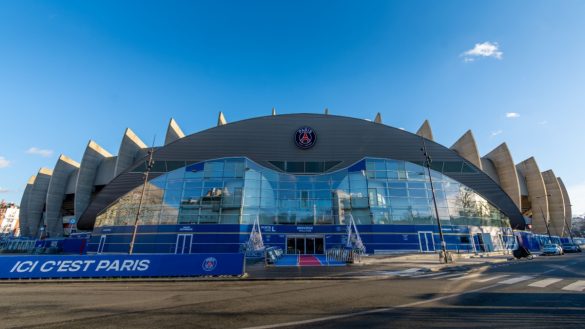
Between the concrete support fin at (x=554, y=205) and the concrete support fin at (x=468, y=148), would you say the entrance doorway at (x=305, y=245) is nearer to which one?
the concrete support fin at (x=468, y=148)

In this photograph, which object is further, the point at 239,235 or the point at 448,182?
the point at 448,182

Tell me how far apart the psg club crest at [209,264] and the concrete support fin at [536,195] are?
70.7m

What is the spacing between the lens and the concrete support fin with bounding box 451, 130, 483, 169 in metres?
49.0

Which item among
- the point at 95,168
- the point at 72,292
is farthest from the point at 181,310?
the point at 95,168

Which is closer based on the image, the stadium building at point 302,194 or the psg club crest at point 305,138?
the stadium building at point 302,194

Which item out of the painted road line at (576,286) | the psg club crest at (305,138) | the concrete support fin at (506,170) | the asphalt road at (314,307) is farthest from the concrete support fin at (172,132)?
the concrete support fin at (506,170)

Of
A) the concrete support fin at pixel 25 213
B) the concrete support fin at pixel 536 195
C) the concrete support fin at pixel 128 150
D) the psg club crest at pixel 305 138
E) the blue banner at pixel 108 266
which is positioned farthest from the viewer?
the concrete support fin at pixel 25 213

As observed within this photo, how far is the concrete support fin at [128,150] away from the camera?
50.9 metres

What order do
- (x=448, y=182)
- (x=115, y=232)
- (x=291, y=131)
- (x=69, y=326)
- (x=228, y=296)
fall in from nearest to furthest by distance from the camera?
(x=69, y=326)
(x=228, y=296)
(x=115, y=232)
(x=448, y=182)
(x=291, y=131)

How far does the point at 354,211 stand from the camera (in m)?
33.1

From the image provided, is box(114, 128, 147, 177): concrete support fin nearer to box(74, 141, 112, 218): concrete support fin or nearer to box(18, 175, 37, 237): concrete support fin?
box(74, 141, 112, 218): concrete support fin

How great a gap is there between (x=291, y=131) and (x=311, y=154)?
4821 mm

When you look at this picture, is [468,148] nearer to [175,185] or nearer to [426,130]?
[426,130]

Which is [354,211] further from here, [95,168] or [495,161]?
[95,168]
